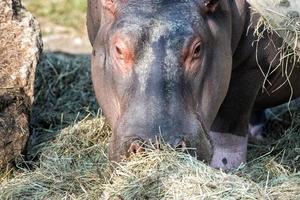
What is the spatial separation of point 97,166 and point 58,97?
6.04 feet

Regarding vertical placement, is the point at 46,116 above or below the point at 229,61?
below

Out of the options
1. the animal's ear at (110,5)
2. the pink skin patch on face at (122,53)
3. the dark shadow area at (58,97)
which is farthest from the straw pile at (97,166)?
the animal's ear at (110,5)

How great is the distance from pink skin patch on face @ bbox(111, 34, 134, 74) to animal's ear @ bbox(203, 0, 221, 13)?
0.50m

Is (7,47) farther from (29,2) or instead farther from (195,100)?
(29,2)

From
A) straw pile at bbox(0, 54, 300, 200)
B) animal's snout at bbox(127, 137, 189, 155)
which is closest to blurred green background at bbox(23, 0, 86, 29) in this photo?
straw pile at bbox(0, 54, 300, 200)

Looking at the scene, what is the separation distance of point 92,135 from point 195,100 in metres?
1.14

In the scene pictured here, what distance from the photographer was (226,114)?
5539mm

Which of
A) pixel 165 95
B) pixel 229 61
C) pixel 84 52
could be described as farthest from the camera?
pixel 84 52

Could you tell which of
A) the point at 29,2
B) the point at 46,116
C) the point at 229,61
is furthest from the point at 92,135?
the point at 29,2

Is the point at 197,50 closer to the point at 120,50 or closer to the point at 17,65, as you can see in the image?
the point at 120,50

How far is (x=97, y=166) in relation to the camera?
15.3 ft

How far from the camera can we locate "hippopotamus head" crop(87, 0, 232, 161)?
168 inches

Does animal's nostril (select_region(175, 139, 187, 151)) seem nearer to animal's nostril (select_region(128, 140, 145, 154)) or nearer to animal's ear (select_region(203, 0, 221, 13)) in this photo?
animal's nostril (select_region(128, 140, 145, 154))

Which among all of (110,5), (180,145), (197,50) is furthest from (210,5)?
(180,145)
